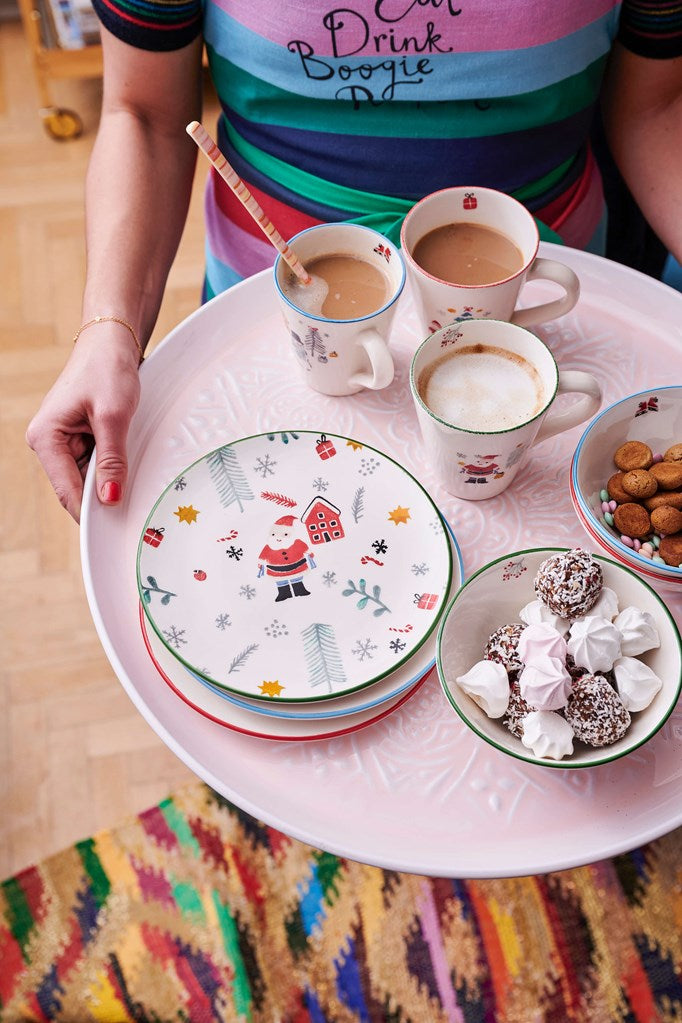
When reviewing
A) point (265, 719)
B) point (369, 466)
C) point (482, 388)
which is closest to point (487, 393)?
point (482, 388)

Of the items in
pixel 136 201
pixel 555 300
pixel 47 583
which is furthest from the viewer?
pixel 47 583

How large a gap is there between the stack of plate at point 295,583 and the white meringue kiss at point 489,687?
55 mm

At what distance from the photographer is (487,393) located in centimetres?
77

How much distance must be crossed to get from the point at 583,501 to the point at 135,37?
646mm

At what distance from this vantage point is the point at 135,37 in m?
0.90

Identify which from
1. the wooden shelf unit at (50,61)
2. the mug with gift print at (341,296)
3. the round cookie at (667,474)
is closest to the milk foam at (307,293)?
the mug with gift print at (341,296)

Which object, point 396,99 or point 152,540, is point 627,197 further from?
point 152,540

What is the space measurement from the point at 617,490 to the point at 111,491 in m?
0.45

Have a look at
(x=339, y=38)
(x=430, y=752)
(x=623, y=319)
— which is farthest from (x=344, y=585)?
(x=339, y=38)

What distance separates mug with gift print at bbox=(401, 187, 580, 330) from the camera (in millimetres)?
808

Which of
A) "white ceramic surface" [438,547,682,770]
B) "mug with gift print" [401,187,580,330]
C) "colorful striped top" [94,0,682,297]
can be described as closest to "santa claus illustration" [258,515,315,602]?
"white ceramic surface" [438,547,682,770]

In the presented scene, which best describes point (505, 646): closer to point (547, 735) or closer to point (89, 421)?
point (547, 735)

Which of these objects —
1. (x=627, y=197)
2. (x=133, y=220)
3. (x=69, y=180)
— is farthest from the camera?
(x=69, y=180)

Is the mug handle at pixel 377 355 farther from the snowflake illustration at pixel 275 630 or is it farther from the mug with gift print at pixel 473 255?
the snowflake illustration at pixel 275 630
